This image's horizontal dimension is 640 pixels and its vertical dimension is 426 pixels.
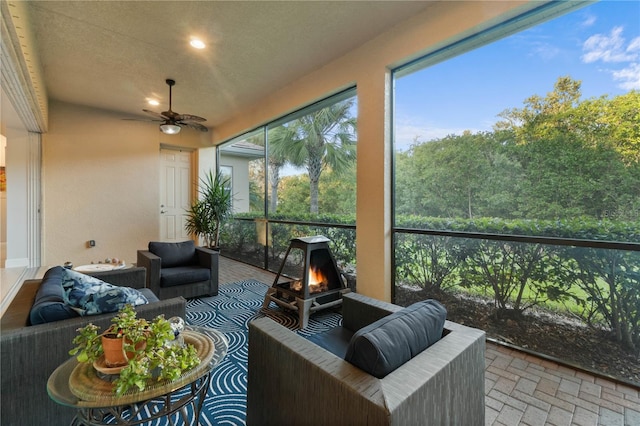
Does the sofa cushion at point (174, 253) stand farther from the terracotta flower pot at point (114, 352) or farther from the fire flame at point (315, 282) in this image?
the terracotta flower pot at point (114, 352)

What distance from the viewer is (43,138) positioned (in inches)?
195

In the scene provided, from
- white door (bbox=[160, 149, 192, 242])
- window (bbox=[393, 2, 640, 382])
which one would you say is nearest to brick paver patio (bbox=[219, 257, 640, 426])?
window (bbox=[393, 2, 640, 382])

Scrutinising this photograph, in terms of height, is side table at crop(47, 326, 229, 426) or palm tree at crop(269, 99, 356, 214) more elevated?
palm tree at crop(269, 99, 356, 214)

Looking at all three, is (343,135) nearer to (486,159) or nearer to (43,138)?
(486,159)

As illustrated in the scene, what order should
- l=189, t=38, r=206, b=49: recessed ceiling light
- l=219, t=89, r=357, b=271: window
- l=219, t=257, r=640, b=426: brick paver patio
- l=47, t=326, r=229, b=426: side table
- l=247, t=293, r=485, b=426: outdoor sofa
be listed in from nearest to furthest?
l=247, t=293, r=485, b=426: outdoor sofa, l=47, t=326, r=229, b=426: side table, l=219, t=257, r=640, b=426: brick paver patio, l=189, t=38, r=206, b=49: recessed ceiling light, l=219, t=89, r=357, b=271: window

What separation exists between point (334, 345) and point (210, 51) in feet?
11.4

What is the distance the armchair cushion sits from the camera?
3.31 metres

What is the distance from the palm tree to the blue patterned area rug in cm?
154

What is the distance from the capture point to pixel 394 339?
43.2 inches

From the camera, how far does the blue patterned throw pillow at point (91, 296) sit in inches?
63.0

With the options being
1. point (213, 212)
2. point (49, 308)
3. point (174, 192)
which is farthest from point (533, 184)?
point (174, 192)

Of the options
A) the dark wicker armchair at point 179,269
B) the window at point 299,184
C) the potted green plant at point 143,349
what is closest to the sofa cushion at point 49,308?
the potted green plant at point 143,349

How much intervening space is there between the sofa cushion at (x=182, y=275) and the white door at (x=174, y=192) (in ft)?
10.4

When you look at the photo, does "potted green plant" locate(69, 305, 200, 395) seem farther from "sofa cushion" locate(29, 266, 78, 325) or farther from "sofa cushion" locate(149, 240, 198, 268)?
"sofa cushion" locate(149, 240, 198, 268)
